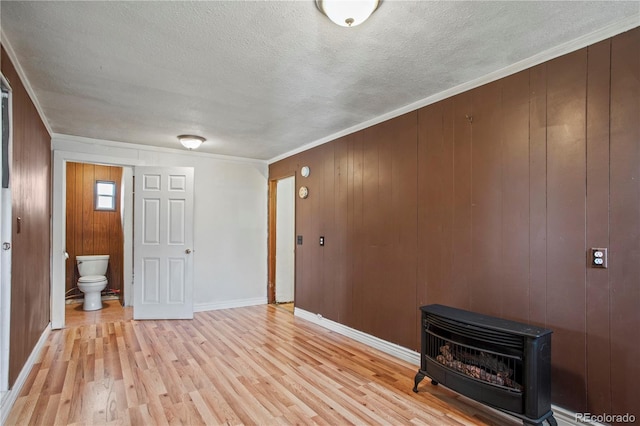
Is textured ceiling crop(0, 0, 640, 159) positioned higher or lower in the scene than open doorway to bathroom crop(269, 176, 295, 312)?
higher

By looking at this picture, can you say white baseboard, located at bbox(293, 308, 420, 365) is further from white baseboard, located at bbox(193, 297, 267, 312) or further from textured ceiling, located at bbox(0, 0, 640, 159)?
textured ceiling, located at bbox(0, 0, 640, 159)

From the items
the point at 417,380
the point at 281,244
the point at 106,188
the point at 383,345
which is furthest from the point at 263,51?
the point at 106,188

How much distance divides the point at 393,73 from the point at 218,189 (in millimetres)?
3526

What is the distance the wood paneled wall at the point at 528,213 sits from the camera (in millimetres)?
1867

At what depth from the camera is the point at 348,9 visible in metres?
1.67

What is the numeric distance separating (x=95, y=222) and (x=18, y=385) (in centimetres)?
368

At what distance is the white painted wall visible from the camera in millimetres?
4988

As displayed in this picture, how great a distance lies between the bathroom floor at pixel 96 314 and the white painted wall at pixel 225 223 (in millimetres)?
990

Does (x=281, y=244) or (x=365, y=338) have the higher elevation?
(x=281, y=244)

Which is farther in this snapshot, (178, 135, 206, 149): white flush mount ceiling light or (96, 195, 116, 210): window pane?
(96, 195, 116, 210): window pane

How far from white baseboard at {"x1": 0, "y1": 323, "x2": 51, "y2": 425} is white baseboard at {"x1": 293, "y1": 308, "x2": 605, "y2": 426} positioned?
111 inches

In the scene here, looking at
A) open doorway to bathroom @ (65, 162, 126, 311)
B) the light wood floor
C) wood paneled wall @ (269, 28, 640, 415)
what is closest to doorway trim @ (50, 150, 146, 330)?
the light wood floor

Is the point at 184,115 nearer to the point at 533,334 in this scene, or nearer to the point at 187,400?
the point at 187,400

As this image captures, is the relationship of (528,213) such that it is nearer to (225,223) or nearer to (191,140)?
(191,140)
